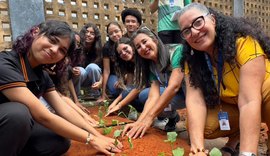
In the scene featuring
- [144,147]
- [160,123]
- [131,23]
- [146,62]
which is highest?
[131,23]

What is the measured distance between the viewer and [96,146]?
71.1 inches

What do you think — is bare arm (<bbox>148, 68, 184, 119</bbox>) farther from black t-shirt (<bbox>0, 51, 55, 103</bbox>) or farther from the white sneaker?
black t-shirt (<bbox>0, 51, 55, 103</bbox>)

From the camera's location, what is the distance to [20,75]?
5.22 ft

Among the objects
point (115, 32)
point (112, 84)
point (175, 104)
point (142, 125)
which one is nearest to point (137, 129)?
point (142, 125)

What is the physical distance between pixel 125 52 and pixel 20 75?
1.65 metres

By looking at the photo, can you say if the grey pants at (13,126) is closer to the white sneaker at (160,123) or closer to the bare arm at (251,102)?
the bare arm at (251,102)

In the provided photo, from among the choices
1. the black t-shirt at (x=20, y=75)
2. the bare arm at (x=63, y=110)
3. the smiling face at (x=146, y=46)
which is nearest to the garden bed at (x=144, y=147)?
the bare arm at (x=63, y=110)

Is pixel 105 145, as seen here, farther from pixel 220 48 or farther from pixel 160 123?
pixel 160 123

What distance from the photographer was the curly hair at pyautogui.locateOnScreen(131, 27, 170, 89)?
8.16 feet

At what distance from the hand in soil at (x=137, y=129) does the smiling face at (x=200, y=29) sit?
87 cm

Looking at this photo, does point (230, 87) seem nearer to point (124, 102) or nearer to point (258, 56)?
point (258, 56)

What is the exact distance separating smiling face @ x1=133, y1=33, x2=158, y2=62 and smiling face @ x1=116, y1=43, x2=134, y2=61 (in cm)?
62

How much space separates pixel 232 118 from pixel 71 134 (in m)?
1.07

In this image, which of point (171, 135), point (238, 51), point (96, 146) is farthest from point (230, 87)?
point (96, 146)
